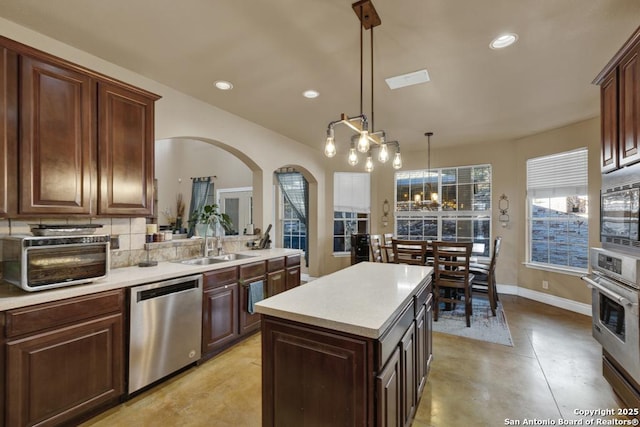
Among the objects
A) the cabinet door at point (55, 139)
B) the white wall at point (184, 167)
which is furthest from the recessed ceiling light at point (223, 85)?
the white wall at point (184, 167)

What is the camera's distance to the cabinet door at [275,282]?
11.6 feet

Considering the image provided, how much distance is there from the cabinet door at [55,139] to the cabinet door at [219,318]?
1.28m

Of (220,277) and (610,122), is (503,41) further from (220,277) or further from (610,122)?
(220,277)

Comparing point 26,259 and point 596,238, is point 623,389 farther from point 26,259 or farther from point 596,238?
point 26,259

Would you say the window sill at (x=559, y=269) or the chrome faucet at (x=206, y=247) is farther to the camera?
the window sill at (x=559, y=269)

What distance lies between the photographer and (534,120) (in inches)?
163

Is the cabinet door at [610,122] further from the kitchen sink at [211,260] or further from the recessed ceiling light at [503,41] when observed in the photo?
the kitchen sink at [211,260]

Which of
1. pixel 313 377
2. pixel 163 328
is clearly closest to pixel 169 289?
pixel 163 328

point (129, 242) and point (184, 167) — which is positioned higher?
point (184, 167)

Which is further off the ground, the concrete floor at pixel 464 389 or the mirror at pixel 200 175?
the mirror at pixel 200 175

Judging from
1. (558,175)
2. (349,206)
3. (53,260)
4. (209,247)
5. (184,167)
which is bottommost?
(209,247)

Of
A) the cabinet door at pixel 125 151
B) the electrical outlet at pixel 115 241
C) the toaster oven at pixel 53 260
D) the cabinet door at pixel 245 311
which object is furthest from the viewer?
the cabinet door at pixel 245 311

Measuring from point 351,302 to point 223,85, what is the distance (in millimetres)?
2574

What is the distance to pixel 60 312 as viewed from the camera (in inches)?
72.1
